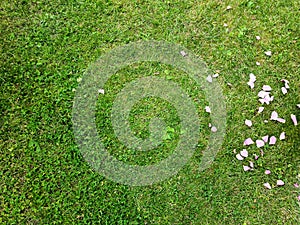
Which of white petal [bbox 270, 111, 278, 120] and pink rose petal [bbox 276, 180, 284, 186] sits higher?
white petal [bbox 270, 111, 278, 120]

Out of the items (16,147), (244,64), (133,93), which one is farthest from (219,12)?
(16,147)

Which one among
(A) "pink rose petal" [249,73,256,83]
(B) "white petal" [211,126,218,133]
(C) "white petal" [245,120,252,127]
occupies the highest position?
(A) "pink rose petal" [249,73,256,83]

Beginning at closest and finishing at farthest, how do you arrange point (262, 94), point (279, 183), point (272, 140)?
point (279, 183), point (272, 140), point (262, 94)

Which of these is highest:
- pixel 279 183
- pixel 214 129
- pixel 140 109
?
pixel 140 109

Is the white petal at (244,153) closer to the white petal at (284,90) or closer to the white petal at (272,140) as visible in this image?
the white petal at (272,140)

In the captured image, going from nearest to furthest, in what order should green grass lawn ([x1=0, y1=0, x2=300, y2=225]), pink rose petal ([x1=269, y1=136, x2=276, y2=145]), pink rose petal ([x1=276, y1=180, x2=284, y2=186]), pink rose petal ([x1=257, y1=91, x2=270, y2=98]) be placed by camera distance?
1. green grass lawn ([x1=0, y1=0, x2=300, y2=225])
2. pink rose petal ([x1=276, y1=180, x2=284, y2=186])
3. pink rose petal ([x1=269, y1=136, x2=276, y2=145])
4. pink rose petal ([x1=257, y1=91, x2=270, y2=98])

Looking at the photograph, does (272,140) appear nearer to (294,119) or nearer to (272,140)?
(272,140)

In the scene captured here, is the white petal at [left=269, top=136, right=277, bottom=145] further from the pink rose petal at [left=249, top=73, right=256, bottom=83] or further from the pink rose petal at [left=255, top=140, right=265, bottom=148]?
the pink rose petal at [left=249, top=73, right=256, bottom=83]

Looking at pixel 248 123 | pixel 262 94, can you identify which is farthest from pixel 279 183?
pixel 262 94

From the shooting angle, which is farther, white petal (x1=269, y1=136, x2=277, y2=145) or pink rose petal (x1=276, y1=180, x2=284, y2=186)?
white petal (x1=269, y1=136, x2=277, y2=145)

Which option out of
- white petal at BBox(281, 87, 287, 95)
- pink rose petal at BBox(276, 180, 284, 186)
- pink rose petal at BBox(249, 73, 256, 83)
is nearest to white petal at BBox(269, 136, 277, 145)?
pink rose petal at BBox(276, 180, 284, 186)
